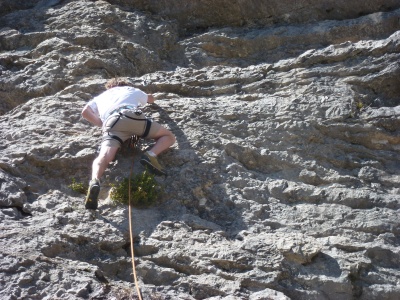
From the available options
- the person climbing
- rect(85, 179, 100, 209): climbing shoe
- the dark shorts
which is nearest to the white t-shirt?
the person climbing

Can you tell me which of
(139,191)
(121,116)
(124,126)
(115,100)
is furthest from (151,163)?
(115,100)

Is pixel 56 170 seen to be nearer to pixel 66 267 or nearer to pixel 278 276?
pixel 66 267

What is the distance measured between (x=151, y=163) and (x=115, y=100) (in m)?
1.03

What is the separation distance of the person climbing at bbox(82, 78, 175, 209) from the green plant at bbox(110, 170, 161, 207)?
0.73 feet

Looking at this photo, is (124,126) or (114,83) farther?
(114,83)

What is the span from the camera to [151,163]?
25.8 feet

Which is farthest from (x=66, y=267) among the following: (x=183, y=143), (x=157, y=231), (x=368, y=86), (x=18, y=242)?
(x=368, y=86)

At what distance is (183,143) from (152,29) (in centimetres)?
336

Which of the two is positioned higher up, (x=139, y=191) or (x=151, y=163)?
(x=151, y=163)

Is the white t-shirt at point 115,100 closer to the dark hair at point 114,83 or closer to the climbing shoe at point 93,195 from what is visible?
the dark hair at point 114,83

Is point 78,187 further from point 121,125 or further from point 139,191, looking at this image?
point 121,125

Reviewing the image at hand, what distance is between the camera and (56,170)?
26.3 ft

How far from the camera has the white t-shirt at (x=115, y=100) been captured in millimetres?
8250

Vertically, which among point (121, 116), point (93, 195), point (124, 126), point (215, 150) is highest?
point (121, 116)
